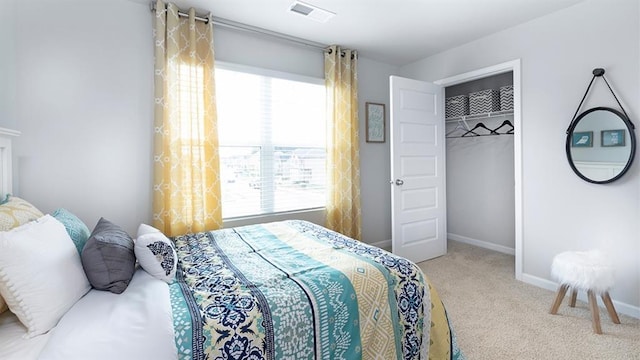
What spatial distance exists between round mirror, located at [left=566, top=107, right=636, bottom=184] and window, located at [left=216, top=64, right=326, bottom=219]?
2348mm

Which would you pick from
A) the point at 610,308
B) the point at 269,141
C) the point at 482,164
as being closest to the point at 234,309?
the point at 269,141

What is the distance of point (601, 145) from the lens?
245 cm

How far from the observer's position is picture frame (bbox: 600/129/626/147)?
7.68 feet

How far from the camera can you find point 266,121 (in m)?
3.20

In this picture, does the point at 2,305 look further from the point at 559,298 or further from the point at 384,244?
the point at 384,244

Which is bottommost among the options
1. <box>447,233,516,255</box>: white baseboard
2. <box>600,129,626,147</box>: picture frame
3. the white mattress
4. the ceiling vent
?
<box>447,233,516,255</box>: white baseboard

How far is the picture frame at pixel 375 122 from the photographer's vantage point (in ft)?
12.9

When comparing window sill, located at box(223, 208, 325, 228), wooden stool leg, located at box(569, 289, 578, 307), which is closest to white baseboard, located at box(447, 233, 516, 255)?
wooden stool leg, located at box(569, 289, 578, 307)

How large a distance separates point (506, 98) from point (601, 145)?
3.94 feet

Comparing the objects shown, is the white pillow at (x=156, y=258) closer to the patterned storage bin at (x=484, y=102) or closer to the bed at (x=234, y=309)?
the bed at (x=234, y=309)

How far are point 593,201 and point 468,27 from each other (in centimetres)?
194

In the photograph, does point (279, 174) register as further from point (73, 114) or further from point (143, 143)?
point (73, 114)

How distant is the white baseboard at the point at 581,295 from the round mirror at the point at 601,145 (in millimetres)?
957

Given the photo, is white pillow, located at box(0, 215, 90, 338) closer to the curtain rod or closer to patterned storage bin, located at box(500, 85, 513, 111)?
the curtain rod
